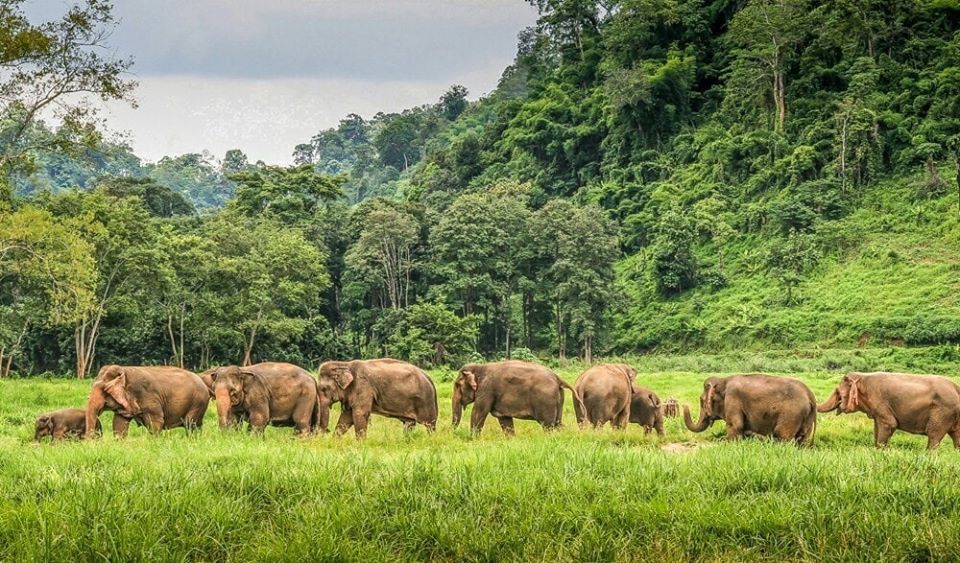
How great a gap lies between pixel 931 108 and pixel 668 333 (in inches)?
790

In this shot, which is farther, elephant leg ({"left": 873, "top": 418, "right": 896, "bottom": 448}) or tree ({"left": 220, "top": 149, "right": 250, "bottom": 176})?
tree ({"left": 220, "top": 149, "right": 250, "bottom": 176})

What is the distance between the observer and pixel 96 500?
18.0ft

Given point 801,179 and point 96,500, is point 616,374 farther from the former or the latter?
point 801,179

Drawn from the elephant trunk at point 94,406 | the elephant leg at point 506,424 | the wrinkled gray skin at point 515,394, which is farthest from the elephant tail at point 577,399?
the elephant trunk at point 94,406

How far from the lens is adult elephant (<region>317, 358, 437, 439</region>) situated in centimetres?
1163

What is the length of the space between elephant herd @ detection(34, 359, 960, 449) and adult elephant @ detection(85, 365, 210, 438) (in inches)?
0.6

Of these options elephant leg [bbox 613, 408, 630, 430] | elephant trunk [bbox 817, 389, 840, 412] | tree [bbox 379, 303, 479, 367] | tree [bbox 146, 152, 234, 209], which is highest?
tree [bbox 146, 152, 234, 209]

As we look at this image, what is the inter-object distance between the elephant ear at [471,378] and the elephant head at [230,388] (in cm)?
321

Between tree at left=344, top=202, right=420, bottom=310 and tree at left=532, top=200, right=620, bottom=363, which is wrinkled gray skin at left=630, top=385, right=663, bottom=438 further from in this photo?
tree at left=344, top=202, right=420, bottom=310

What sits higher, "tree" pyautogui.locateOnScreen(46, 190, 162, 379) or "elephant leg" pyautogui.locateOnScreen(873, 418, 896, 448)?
"tree" pyautogui.locateOnScreen(46, 190, 162, 379)

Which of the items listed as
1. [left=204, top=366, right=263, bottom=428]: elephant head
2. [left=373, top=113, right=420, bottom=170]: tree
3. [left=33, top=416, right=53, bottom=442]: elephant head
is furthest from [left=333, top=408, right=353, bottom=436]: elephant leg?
[left=373, top=113, right=420, bottom=170]: tree

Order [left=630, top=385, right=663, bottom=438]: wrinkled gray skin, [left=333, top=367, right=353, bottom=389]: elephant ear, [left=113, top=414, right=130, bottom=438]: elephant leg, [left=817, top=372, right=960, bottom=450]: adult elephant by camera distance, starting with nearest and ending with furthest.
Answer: [left=817, top=372, right=960, bottom=450]: adult elephant < [left=113, top=414, right=130, bottom=438]: elephant leg < [left=333, top=367, right=353, bottom=389]: elephant ear < [left=630, top=385, right=663, bottom=438]: wrinkled gray skin

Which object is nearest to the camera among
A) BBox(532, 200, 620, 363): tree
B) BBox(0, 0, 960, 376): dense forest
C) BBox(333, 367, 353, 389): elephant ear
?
BBox(333, 367, 353, 389): elephant ear

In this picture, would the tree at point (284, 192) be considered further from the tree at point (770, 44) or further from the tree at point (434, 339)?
the tree at point (770, 44)
